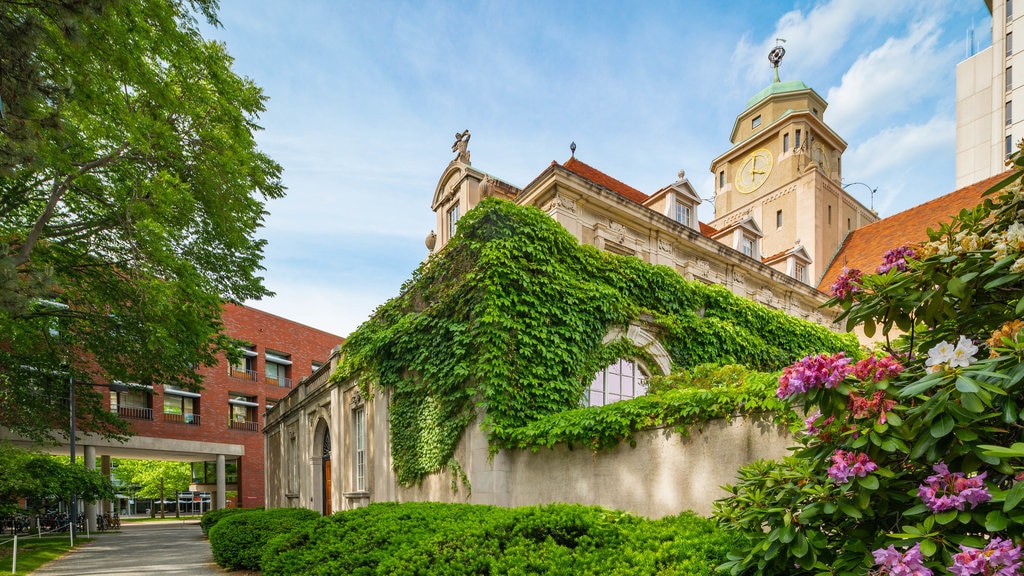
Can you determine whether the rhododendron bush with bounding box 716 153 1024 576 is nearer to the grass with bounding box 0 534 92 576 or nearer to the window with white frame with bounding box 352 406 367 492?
the window with white frame with bounding box 352 406 367 492

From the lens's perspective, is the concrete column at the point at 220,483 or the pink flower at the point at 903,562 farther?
the concrete column at the point at 220,483

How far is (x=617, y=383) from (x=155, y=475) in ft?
180

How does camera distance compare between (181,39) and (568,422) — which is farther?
(181,39)

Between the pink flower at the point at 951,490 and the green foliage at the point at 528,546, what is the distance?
1836 mm

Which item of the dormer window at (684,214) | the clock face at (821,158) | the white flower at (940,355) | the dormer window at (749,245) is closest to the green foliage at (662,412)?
the white flower at (940,355)

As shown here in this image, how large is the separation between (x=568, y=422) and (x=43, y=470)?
22.7m

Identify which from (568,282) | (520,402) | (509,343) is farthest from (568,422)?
(568,282)

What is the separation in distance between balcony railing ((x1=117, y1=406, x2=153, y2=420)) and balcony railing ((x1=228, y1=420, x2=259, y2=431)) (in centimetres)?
578

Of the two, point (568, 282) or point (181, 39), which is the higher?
point (181, 39)

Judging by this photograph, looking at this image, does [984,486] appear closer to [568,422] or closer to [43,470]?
[568,422]

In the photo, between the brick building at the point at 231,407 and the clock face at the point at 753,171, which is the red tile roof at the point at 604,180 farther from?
the brick building at the point at 231,407

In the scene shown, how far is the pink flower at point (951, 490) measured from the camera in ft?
7.38

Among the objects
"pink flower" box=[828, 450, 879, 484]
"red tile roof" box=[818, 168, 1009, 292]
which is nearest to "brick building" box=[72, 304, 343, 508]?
"red tile roof" box=[818, 168, 1009, 292]

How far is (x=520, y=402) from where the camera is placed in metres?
11.0
